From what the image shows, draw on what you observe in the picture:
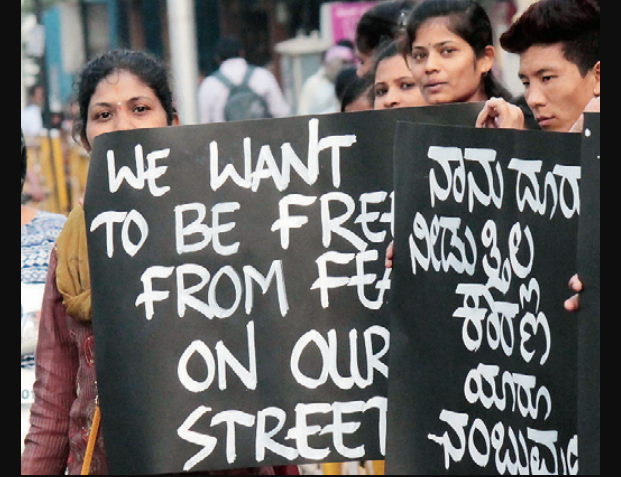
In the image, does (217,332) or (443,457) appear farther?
(217,332)

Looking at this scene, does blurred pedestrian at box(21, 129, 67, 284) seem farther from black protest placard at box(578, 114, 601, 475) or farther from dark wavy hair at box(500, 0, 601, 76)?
black protest placard at box(578, 114, 601, 475)

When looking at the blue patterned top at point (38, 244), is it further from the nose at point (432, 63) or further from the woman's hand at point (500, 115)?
the woman's hand at point (500, 115)

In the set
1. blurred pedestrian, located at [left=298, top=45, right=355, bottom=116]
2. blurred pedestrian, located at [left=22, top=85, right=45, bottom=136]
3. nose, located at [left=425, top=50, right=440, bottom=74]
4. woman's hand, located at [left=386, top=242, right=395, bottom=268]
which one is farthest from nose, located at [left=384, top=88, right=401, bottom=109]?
blurred pedestrian, located at [left=22, top=85, right=45, bottom=136]

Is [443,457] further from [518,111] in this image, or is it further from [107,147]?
[107,147]

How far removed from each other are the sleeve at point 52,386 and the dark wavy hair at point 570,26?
154cm

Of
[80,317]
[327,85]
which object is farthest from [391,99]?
[327,85]

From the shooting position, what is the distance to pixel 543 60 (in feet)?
12.8

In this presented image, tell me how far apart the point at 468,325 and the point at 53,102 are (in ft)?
66.7

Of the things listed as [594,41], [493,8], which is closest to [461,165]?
[594,41]

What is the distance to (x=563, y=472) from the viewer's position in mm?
2959

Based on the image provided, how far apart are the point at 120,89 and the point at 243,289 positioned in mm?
795

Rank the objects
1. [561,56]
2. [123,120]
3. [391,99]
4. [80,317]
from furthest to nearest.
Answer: [391,99]
[123,120]
[561,56]
[80,317]

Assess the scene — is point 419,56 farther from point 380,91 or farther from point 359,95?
point 359,95

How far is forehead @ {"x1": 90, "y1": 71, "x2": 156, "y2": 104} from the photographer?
4012mm
